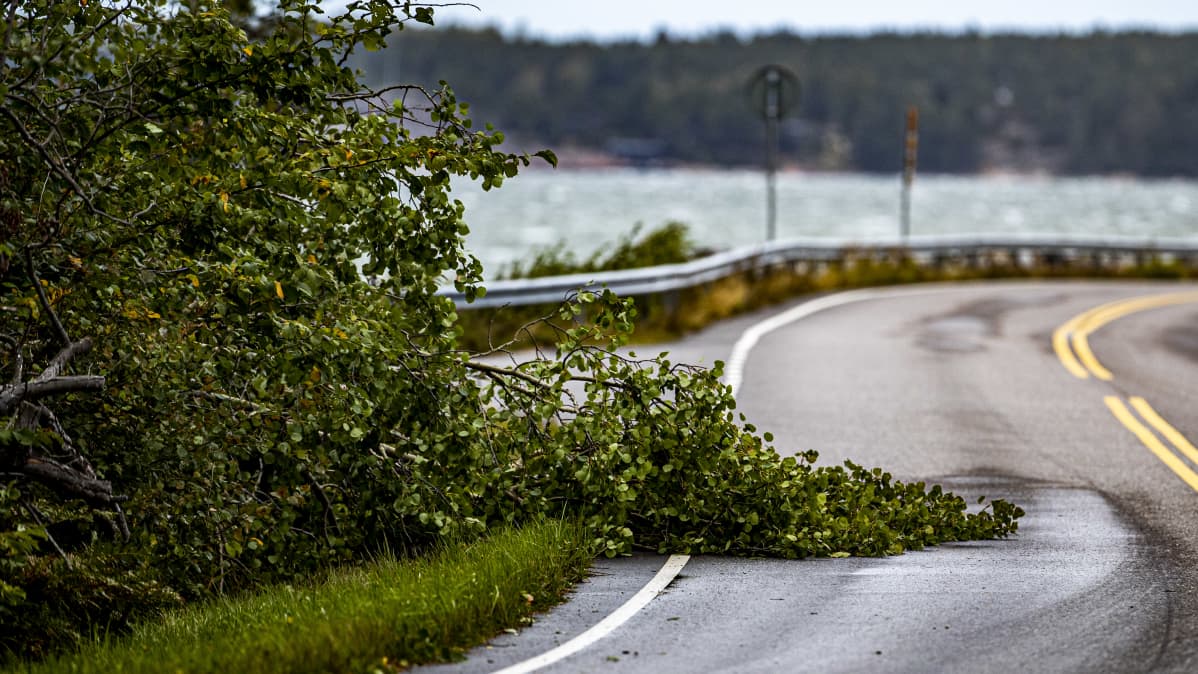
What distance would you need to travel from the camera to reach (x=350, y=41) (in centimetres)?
820

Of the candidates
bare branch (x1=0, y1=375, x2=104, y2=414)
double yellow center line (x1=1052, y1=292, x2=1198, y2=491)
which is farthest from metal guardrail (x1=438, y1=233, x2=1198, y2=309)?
double yellow center line (x1=1052, y1=292, x2=1198, y2=491)

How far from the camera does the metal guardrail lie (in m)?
17.9

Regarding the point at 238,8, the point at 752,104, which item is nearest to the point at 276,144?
the point at 238,8

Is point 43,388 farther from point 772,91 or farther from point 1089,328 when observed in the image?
point 772,91

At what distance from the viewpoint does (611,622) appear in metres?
7.21

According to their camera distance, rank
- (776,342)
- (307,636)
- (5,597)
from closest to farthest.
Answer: (307,636) < (5,597) < (776,342)

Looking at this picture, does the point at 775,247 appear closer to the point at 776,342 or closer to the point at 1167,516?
the point at 776,342

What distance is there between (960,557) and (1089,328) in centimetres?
1467

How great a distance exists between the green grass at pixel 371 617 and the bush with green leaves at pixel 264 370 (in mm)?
356

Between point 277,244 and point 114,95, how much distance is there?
115 cm

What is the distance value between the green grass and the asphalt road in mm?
209

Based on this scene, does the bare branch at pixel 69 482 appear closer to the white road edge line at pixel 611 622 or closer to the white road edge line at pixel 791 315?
the white road edge line at pixel 611 622

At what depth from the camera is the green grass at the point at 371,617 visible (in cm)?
643

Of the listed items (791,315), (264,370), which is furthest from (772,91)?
(264,370)
